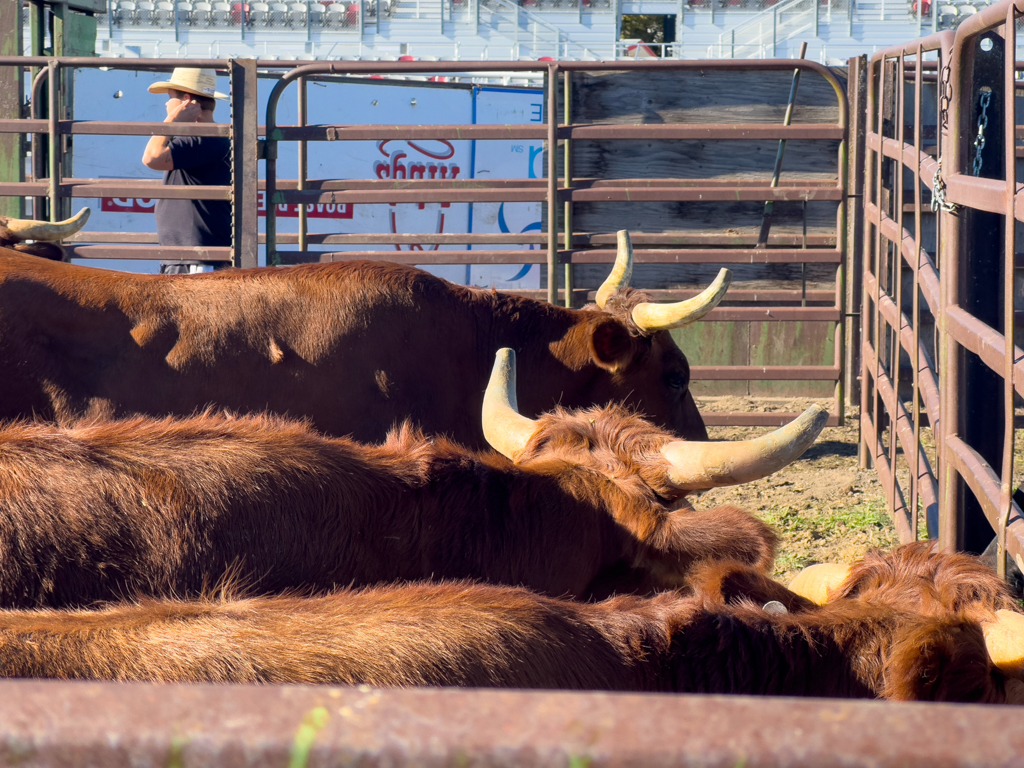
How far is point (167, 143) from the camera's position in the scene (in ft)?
22.5

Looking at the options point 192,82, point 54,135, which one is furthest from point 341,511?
point 54,135

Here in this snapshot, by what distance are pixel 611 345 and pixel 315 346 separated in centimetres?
121

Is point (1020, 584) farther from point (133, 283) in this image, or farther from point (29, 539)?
point (133, 283)

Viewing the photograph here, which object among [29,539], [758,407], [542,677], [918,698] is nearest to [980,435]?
[918,698]

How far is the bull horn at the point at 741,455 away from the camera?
8.29ft

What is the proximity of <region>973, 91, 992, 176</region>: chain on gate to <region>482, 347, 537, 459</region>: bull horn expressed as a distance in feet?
4.75

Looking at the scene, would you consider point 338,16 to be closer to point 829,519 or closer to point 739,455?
point 829,519

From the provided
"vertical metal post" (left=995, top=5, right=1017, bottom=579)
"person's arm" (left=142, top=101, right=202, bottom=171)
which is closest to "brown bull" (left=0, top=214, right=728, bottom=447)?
"vertical metal post" (left=995, top=5, right=1017, bottom=579)

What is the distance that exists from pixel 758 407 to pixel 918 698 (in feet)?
20.4

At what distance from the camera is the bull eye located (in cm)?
463

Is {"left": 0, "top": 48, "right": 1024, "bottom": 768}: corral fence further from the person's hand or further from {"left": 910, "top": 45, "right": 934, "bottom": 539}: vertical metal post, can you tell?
the person's hand

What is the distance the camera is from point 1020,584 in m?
2.67

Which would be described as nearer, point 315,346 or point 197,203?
point 315,346

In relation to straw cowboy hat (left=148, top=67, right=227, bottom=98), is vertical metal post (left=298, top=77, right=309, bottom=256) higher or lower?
lower
